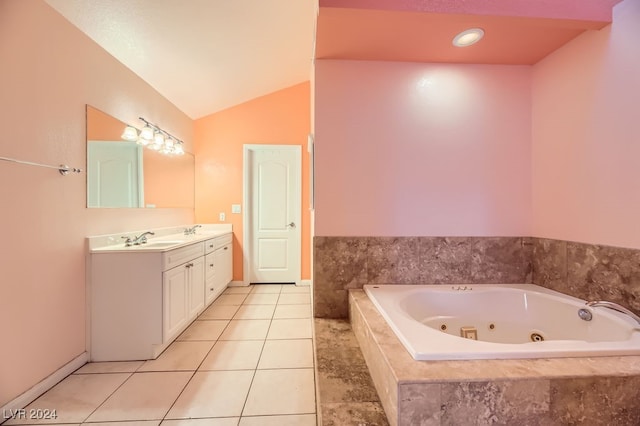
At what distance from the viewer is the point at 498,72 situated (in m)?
2.27

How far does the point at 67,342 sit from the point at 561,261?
3490mm

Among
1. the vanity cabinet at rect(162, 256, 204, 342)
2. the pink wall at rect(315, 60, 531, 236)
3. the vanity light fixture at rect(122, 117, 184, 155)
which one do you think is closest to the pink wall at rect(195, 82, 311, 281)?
the vanity light fixture at rect(122, 117, 184, 155)

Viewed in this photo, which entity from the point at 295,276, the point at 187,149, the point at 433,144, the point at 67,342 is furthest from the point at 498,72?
the point at 67,342

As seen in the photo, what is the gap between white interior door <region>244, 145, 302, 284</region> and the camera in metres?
3.82

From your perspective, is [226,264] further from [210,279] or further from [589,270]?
[589,270]

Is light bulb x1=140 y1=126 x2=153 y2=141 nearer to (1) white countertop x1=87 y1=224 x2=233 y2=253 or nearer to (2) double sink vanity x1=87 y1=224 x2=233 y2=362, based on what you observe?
(1) white countertop x1=87 y1=224 x2=233 y2=253

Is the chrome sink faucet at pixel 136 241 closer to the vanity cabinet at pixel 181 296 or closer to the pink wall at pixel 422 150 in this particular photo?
the vanity cabinet at pixel 181 296

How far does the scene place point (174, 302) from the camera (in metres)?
2.18

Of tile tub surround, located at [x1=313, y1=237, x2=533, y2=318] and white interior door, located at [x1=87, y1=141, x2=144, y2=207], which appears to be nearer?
white interior door, located at [x1=87, y1=141, x2=144, y2=207]

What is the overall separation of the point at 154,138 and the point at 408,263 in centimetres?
281

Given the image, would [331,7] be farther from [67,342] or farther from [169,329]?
[67,342]

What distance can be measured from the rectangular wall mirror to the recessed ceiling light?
2773 millimetres

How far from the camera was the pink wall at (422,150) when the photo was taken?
7.36ft

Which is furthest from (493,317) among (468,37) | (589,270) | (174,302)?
(174,302)
